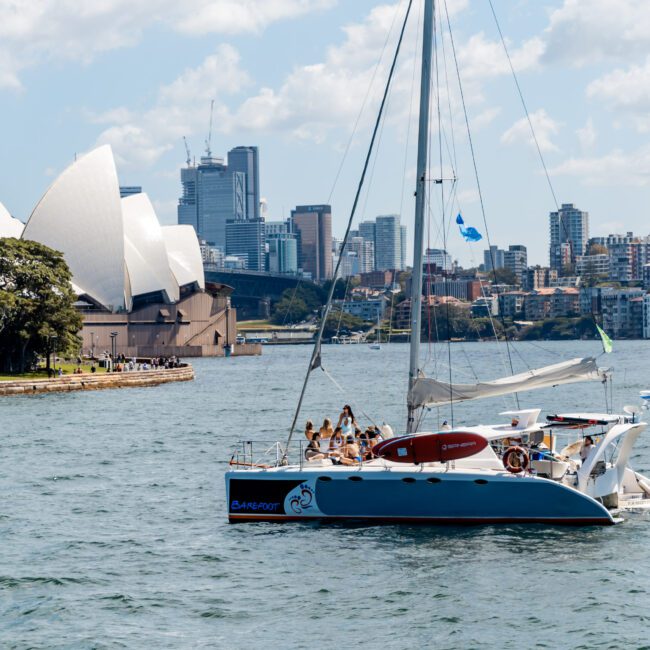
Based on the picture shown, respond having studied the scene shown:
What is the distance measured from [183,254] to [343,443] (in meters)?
92.2

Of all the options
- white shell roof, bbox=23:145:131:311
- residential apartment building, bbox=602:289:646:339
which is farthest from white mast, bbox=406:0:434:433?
residential apartment building, bbox=602:289:646:339

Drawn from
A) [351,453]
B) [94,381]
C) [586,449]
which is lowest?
[351,453]

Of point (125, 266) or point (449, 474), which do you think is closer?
point (449, 474)

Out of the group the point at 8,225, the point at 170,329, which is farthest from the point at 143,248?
the point at 8,225

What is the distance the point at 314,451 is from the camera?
19391mm

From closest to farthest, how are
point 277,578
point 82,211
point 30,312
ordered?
1. point 277,578
2. point 30,312
3. point 82,211

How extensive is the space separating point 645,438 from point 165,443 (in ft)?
41.2

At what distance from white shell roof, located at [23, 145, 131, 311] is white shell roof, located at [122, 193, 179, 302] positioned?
26.6 feet

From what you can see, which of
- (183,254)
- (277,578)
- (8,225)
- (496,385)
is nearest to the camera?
(277,578)

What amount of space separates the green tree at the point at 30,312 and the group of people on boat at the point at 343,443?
36.3 m

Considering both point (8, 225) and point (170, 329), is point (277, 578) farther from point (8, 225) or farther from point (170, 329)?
point (170, 329)

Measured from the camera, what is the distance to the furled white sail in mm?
19203

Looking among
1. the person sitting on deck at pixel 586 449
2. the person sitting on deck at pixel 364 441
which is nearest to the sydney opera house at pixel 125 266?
the person sitting on deck at pixel 364 441

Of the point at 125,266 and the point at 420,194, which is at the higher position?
the point at 125,266
